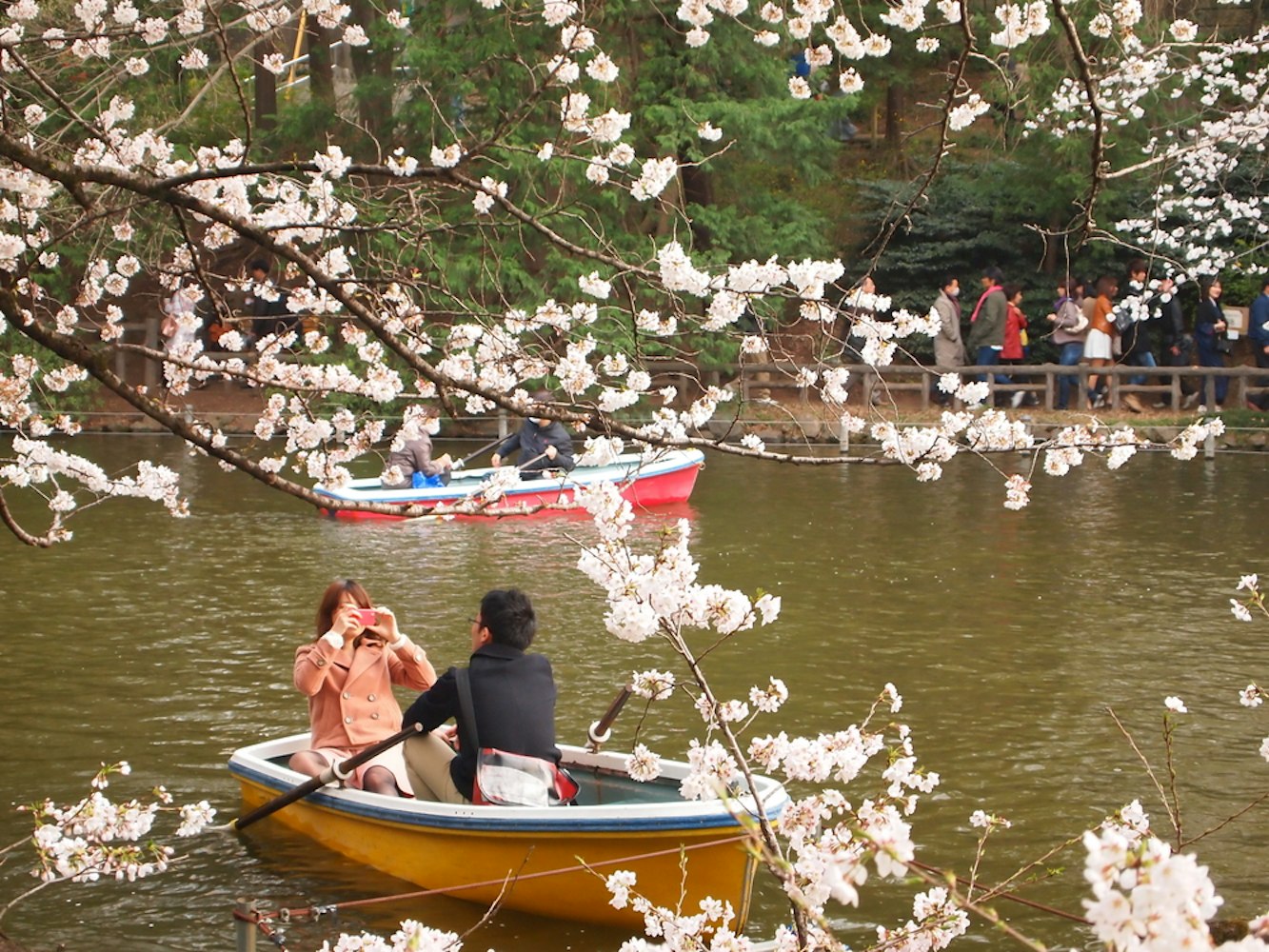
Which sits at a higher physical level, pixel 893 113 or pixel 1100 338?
pixel 893 113

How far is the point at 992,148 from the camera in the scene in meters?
29.5

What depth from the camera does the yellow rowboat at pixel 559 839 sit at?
243 inches

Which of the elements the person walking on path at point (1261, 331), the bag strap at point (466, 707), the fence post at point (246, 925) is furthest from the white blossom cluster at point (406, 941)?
the person walking on path at point (1261, 331)

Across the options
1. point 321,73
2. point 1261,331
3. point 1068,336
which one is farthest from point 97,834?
point 321,73

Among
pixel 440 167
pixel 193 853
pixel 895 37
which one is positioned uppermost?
pixel 895 37

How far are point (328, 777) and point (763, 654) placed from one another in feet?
14.3

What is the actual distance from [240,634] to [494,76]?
14.6 m

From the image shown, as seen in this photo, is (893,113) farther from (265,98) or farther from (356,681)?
(356,681)

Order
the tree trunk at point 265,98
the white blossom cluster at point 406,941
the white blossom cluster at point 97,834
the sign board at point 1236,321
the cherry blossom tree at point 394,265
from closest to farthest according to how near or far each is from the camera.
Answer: the white blossom cluster at point 406,941 < the cherry blossom tree at point 394,265 < the white blossom cluster at point 97,834 < the sign board at point 1236,321 < the tree trunk at point 265,98

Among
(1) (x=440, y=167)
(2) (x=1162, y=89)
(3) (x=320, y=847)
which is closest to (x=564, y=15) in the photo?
(1) (x=440, y=167)

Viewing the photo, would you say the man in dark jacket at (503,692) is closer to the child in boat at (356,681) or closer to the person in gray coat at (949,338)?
the child in boat at (356,681)

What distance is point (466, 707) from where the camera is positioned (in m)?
6.61

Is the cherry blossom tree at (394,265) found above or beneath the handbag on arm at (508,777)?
above

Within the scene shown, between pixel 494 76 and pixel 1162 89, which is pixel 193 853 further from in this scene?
pixel 1162 89
